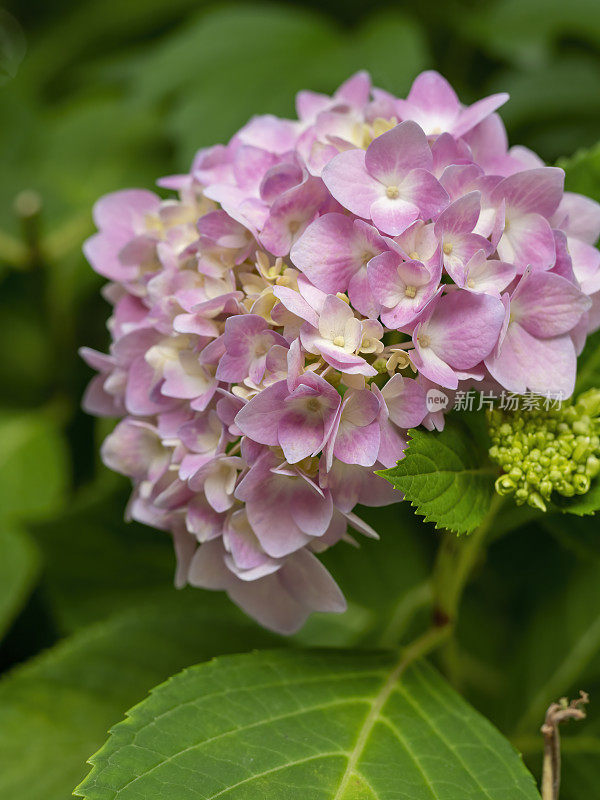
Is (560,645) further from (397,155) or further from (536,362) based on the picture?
(397,155)

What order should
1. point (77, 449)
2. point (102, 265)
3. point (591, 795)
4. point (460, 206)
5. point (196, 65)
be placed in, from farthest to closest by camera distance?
point (77, 449), point (196, 65), point (591, 795), point (102, 265), point (460, 206)

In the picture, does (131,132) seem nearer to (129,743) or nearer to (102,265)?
(102,265)

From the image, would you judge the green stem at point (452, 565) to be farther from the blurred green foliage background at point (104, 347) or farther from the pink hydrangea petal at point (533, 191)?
the pink hydrangea petal at point (533, 191)

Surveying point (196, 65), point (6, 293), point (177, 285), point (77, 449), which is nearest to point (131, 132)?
point (196, 65)

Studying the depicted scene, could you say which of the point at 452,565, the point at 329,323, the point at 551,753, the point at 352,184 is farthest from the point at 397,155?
the point at 551,753

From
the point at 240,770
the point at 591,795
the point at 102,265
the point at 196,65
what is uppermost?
the point at 196,65

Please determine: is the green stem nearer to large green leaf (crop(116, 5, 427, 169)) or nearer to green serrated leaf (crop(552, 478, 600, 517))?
green serrated leaf (crop(552, 478, 600, 517))

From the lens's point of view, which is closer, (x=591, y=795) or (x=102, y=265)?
(x=102, y=265)
